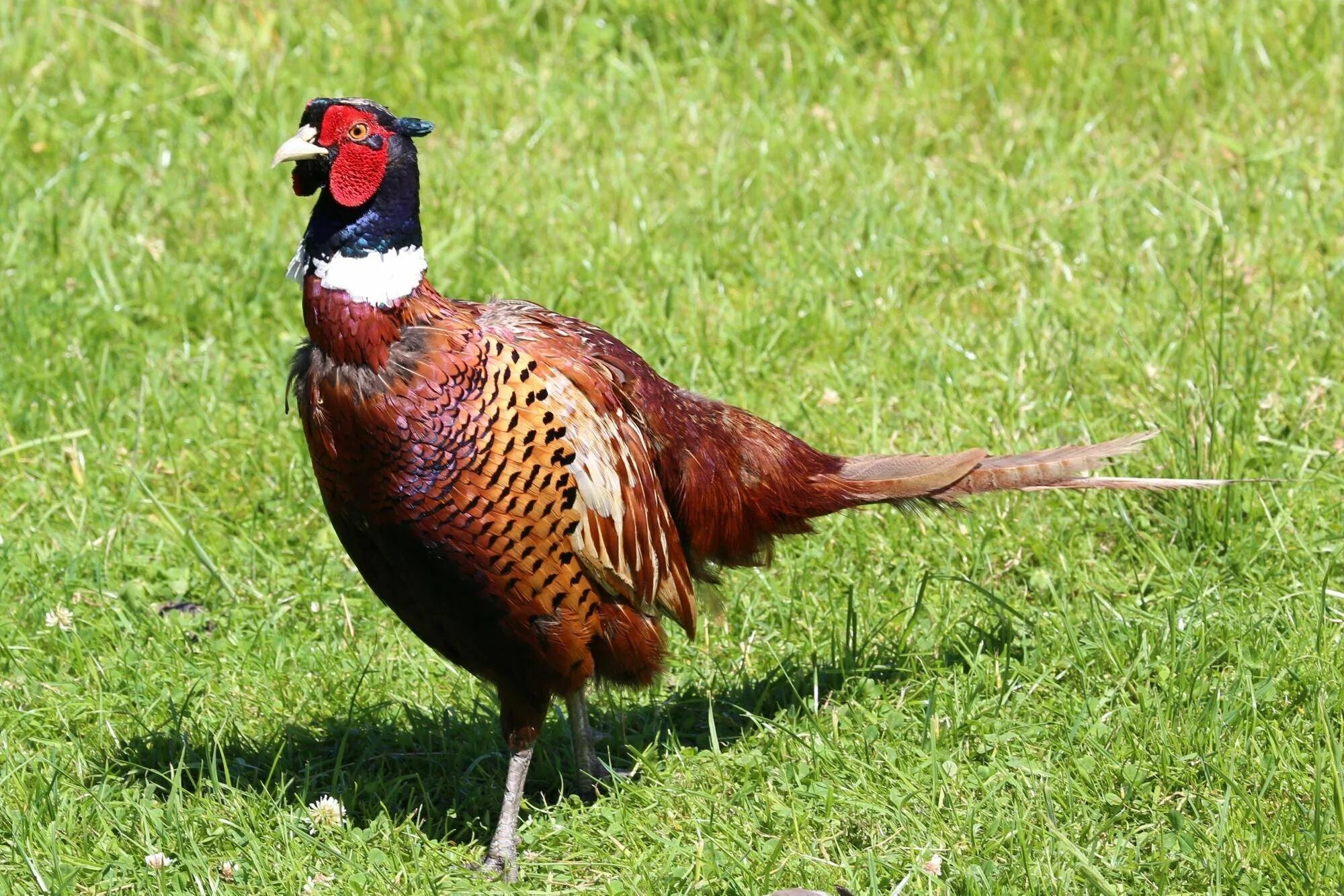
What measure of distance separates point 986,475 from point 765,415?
→ 4.28 feet

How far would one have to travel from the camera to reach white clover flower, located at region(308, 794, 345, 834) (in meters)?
3.58

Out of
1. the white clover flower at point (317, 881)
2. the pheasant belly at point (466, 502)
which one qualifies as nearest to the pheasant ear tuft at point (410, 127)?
the pheasant belly at point (466, 502)

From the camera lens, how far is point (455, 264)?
5.77 m

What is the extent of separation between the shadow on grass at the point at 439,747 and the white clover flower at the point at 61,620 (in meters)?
0.51

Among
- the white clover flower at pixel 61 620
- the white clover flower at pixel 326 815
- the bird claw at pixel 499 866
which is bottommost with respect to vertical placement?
the bird claw at pixel 499 866

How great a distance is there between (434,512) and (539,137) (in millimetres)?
3563

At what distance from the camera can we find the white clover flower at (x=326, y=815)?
358 centimetres

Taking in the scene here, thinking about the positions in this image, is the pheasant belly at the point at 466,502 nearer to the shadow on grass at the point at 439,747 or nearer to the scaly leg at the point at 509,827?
the scaly leg at the point at 509,827

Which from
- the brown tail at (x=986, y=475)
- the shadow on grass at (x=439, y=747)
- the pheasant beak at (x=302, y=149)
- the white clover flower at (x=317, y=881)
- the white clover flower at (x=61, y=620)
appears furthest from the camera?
the white clover flower at (x=61, y=620)

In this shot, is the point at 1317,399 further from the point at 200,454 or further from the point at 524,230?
the point at 200,454

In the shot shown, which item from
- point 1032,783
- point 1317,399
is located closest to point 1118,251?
point 1317,399

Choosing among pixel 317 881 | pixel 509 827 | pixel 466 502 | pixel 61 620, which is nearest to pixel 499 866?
pixel 509 827

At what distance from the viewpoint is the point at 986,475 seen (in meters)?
3.90

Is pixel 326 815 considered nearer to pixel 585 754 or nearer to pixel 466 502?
pixel 585 754
